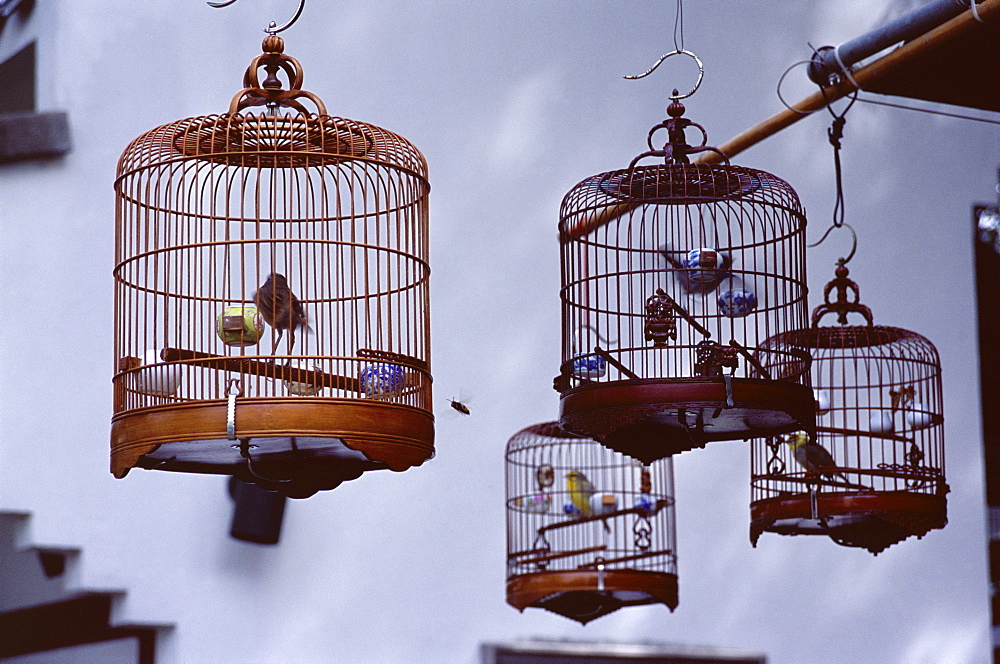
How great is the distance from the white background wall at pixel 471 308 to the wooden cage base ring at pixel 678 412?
3343mm

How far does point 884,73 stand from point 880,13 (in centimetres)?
503

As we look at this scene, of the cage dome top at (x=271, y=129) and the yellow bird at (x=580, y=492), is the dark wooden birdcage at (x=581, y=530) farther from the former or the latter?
the cage dome top at (x=271, y=129)

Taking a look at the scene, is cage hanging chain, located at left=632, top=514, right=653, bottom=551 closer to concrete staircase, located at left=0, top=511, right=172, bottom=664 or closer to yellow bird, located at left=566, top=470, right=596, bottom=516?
yellow bird, located at left=566, top=470, right=596, bottom=516

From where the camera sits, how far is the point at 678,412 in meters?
4.07

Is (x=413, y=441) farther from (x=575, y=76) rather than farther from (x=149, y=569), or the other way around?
(x=575, y=76)

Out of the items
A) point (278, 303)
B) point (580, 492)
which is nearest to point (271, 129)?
point (278, 303)

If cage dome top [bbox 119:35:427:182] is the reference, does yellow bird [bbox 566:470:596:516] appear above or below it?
below

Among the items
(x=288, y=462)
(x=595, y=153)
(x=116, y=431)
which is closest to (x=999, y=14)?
(x=288, y=462)

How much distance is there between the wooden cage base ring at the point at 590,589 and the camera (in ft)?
19.7

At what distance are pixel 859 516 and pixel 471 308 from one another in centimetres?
308

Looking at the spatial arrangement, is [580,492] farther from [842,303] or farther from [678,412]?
[678,412]

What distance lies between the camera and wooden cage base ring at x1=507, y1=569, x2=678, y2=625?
236 inches

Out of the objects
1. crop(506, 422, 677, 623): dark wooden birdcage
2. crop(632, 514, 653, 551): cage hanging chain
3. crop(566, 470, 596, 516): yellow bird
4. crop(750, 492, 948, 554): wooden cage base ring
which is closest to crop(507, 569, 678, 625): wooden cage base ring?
crop(506, 422, 677, 623): dark wooden birdcage

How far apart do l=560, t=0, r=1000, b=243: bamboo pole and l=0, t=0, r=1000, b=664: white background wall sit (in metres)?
2.51
